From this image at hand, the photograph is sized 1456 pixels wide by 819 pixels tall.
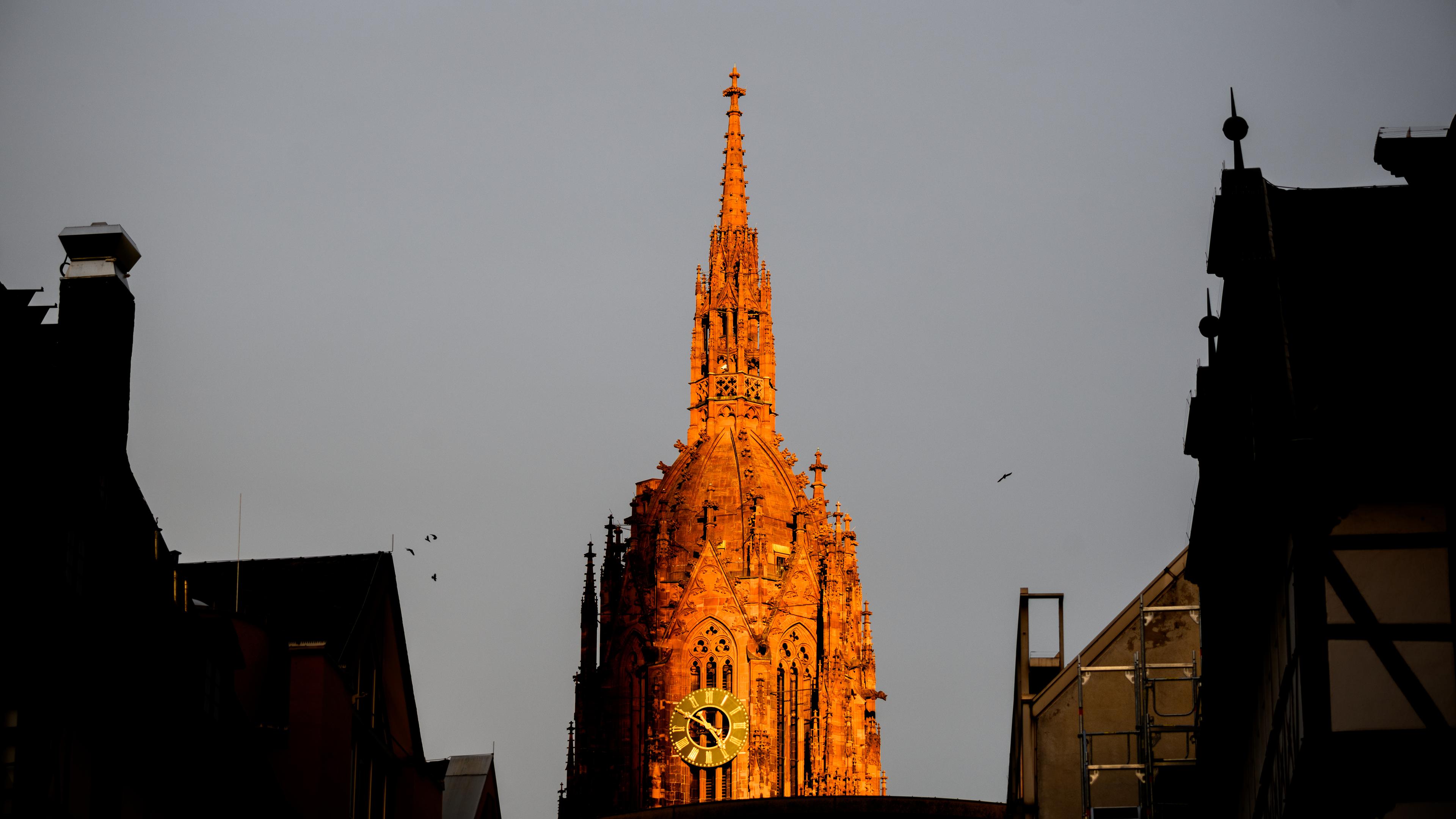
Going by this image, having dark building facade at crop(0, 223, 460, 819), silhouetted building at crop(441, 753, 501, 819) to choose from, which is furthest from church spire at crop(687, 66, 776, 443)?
dark building facade at crop(0, 223, 460, 819)

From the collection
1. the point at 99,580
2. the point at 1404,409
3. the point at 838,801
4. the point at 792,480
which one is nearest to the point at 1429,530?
the point at 1404,409

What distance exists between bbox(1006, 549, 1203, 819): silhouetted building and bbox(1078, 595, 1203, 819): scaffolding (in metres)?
0.04

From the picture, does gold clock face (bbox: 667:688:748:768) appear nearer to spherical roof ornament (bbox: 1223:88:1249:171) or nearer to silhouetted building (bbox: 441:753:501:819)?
silhouetted building (bbox: 441:753:501:819)

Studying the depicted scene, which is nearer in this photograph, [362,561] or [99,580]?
[99,580]

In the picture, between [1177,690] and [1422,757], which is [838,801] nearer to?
[1177,690]

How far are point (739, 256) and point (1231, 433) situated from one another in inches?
3547

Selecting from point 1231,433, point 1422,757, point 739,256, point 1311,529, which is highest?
point 739,256

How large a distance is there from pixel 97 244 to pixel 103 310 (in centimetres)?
104

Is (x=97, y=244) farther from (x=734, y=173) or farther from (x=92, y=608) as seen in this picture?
(x=734, y=173)

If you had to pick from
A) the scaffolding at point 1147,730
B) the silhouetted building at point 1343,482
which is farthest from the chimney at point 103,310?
the scaffolding at point 1147,730

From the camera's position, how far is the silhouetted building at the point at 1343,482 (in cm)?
2898

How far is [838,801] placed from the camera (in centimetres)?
7562

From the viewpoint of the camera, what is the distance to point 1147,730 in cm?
4859

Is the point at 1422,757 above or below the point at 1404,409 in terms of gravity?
below
